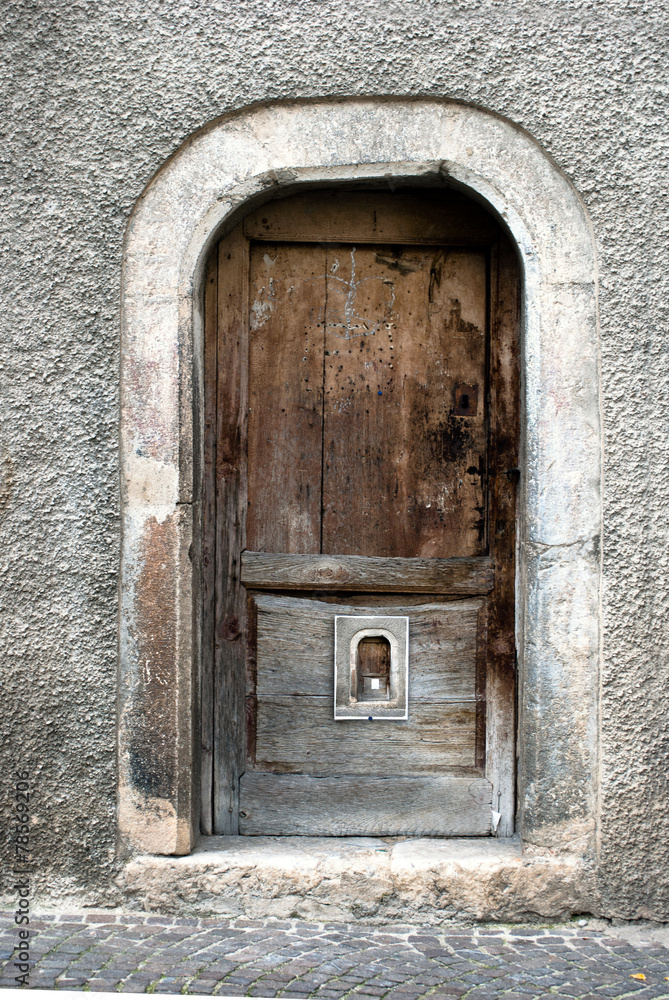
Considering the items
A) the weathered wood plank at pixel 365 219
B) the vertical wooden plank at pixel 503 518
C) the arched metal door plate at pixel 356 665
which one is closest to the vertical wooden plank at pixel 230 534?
the weathered wood plank at pixel 365 219

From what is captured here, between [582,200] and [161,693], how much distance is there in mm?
2052

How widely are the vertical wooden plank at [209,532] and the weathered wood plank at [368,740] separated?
0.23 m

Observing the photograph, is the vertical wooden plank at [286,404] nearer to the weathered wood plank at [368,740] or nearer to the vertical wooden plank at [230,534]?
the vertical wooden plank at [230,534]

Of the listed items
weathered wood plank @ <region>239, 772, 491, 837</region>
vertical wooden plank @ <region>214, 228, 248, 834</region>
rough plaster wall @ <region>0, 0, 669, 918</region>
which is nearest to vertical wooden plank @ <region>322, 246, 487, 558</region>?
vertical wooden plank @ <region>214, 228, 248, 834</region>

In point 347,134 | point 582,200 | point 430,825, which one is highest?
point 347,134

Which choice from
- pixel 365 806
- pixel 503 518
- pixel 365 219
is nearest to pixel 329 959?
pixel 365 806

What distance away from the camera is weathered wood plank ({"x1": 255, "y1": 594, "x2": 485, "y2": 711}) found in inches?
103

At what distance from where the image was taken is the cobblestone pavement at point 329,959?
192 centimetres

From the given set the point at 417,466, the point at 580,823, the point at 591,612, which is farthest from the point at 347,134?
the point at 580,823

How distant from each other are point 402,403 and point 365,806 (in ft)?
4.73

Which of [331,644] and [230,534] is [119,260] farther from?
[331,644]

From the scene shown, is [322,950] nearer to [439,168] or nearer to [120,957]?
[120,957]

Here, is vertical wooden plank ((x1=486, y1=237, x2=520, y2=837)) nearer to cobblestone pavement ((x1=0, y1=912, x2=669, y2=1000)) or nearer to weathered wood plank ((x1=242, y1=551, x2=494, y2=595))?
weathered wood plank ((x1=242, y1=551, x2=494, y2=595))

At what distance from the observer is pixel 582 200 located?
2.29 m
